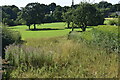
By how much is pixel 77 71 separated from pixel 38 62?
157 centimetres

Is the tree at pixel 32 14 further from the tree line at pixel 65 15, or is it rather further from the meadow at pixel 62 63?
the meadow at pixel 62 63

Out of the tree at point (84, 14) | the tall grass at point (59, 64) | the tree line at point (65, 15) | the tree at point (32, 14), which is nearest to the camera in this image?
the tall grass at point (59, 64)

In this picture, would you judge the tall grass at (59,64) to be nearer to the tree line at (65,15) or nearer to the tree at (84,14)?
the tree line at (65,15)

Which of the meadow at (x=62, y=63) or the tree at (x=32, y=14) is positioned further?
the tree at (x=32, y=14)

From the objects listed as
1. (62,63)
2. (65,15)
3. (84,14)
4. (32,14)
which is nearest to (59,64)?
(62,63)

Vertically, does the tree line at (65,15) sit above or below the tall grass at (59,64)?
above

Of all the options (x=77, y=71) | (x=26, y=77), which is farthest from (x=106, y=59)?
(x=26, y=77)

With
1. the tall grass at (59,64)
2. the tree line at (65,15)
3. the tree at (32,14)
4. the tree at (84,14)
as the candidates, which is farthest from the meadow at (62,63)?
the tree at (32,14)

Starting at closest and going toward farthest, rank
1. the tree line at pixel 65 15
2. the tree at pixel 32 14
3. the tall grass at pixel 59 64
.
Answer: the tall grass at pixel 59 64
the tree line at pixel 65 15
the tree at pixel 32 14

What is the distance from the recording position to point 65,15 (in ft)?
108

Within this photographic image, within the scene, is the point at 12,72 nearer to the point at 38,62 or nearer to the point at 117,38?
the point at 38,62

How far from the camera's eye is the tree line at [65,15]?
76.1ft

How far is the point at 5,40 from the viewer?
9125mm

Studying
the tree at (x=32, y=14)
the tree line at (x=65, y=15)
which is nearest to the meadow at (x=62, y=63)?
the tree line at (x=65, y=15)
